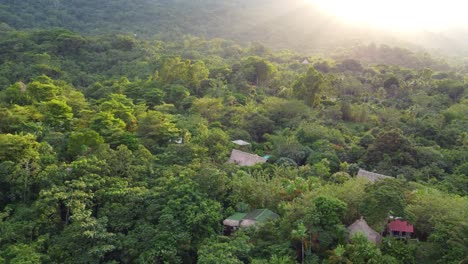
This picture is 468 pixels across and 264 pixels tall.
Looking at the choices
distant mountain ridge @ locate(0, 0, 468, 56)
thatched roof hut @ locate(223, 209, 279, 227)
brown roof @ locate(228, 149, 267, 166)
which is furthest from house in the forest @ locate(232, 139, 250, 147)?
distant mountain ridge @ locate(0, 0, 468, 56)

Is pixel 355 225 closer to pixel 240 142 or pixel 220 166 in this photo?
pixel 220 166

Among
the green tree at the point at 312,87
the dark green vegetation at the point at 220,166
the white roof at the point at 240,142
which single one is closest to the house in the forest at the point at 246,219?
the dark green vegetation at the point at 220,166

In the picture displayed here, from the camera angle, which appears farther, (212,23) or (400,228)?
(212,23)

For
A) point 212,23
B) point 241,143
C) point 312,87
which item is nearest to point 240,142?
point 241,143

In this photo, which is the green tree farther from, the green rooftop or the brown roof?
the green rooftop

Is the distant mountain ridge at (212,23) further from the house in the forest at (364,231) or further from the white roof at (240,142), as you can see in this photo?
the house in the forest at (364,231)

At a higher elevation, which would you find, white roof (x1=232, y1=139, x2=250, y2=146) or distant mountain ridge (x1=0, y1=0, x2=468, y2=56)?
white roof (x1=232, y1=139, x2=250, y2=146)
